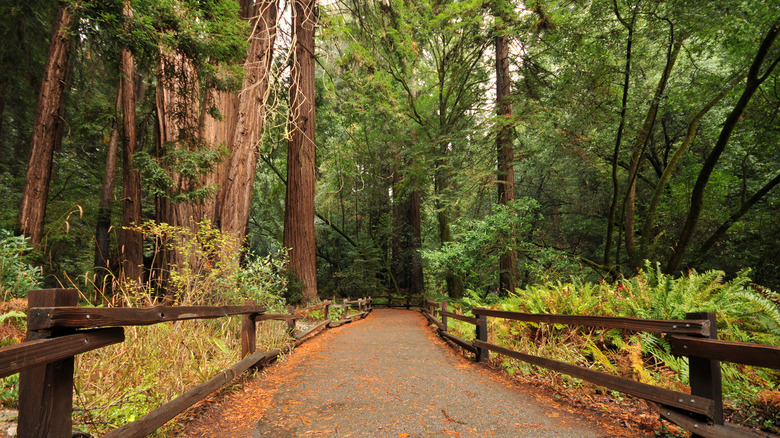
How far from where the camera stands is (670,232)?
11.8 m

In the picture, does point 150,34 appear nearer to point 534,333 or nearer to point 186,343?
point 186,343

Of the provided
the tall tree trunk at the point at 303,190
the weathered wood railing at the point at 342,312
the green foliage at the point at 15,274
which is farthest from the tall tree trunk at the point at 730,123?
the green foliage at the point at 15,274

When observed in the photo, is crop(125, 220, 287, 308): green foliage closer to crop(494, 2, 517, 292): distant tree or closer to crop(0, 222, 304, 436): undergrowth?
crop(0, 222, 304, 436): undergrowth

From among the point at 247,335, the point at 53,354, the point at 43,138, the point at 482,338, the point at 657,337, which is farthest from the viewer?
the point at 43,138

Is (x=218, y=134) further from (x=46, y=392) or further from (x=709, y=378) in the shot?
(x=709, y=378)

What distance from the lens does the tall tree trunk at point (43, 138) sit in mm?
6344

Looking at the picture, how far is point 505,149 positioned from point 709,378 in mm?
9849

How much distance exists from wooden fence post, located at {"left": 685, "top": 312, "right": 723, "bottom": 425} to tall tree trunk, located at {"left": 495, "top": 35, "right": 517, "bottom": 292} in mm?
8437

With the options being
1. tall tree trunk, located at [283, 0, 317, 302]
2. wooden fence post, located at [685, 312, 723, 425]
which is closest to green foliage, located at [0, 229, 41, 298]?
Answer: tall tree trunk, located at [283, 0, 317, 302]

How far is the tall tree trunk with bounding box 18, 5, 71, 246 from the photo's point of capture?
250 inches

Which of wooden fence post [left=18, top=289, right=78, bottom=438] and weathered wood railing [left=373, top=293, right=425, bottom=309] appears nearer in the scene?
wooden fence post [left=18, top=289, right=78, bottom=438]

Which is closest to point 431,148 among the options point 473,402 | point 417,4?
point 417,4

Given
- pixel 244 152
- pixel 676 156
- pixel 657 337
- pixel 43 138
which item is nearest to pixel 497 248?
pixel 676 156

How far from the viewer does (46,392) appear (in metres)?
1.61
